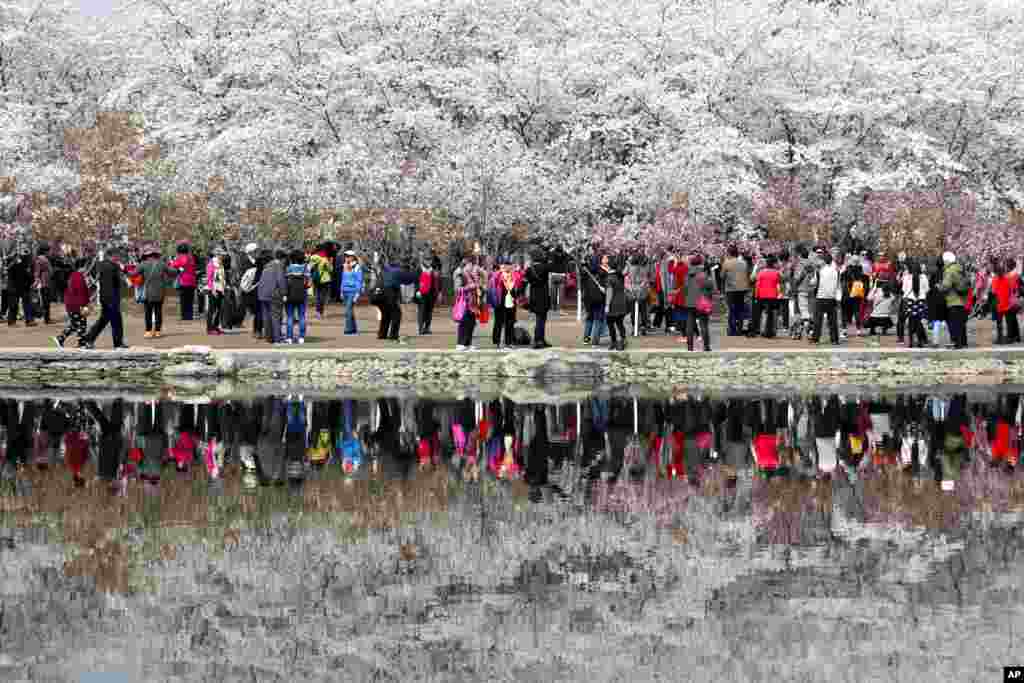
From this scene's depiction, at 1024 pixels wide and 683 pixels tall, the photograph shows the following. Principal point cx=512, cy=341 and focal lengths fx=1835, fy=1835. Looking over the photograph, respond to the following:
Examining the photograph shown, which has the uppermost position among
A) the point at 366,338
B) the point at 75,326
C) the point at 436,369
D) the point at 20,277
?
the point at 20,277

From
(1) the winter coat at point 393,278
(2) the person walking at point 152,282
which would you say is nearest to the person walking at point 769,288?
(1) the winter coat at point 393,278

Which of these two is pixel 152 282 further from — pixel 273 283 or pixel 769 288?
pixel 769 288

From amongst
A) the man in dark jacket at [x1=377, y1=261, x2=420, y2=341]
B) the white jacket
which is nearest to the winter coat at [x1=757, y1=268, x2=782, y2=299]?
the white jacket

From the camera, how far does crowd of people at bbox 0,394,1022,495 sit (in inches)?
637

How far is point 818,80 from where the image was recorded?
47.6 meters

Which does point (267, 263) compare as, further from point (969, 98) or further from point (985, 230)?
point (969, 98)

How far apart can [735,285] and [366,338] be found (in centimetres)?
640

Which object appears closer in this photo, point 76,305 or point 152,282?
point 76,305

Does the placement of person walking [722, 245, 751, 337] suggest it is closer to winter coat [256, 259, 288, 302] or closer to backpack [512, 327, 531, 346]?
backpack [512, 327, 531, 346]

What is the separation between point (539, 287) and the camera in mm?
28031

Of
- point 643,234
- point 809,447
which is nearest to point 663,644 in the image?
point 809,447

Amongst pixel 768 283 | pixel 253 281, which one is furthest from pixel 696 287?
pixel 253 281

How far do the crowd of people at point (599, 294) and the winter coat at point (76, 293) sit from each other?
22 mm

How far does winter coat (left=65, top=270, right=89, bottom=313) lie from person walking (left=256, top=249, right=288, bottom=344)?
272cm
